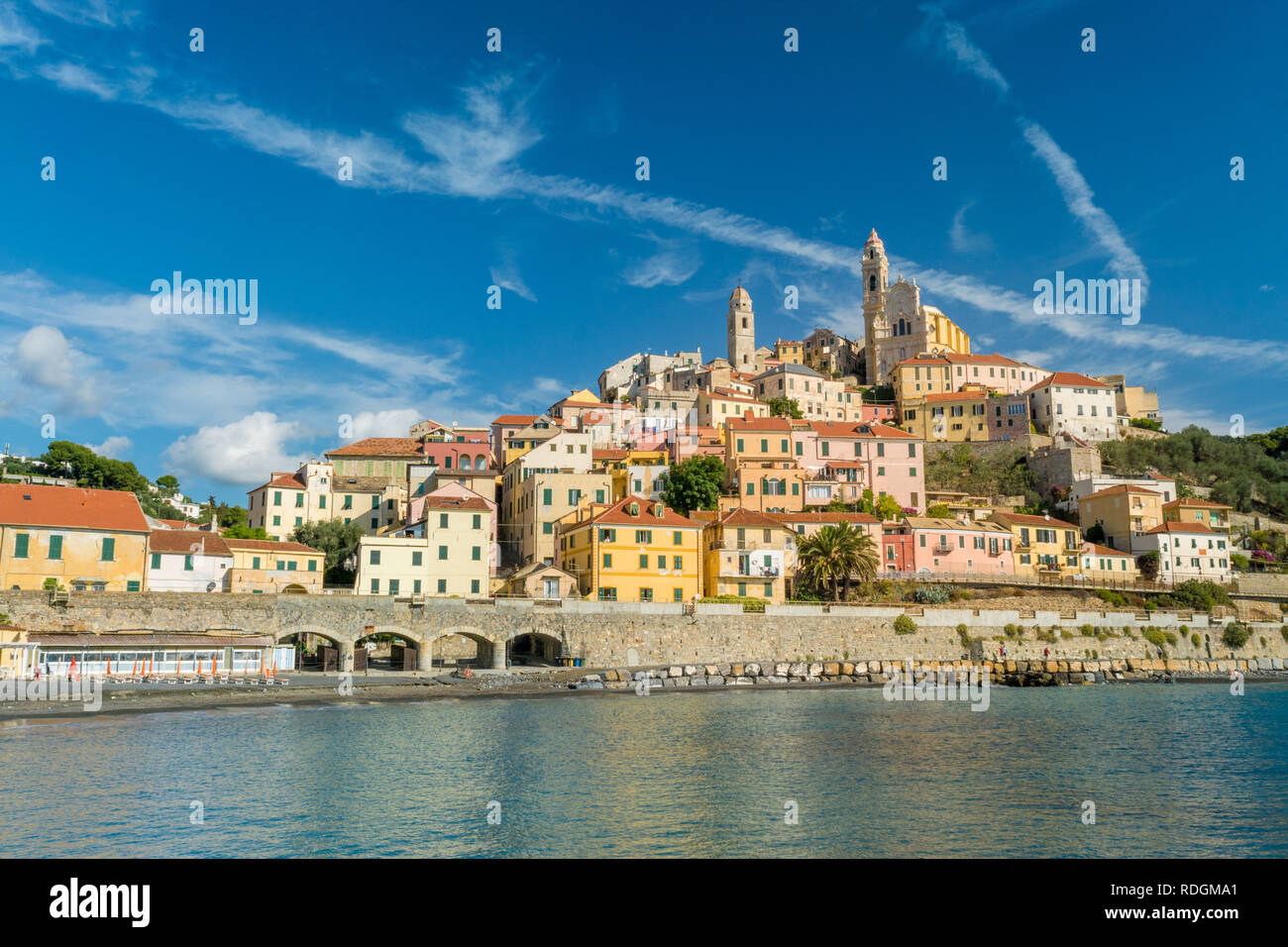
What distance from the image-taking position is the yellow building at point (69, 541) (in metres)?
42.8

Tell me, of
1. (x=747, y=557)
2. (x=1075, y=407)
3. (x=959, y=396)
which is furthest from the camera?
(x=959, y=396)

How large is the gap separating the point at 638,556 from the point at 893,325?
289ft

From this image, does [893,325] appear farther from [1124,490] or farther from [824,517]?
[824,517]

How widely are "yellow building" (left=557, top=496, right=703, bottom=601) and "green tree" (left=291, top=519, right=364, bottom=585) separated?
17195 mm

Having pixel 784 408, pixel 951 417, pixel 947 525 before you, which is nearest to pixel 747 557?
pixel 947 525

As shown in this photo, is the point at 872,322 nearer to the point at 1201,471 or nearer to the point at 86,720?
the point at 1201,471

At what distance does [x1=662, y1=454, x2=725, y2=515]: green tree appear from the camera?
67938 mm

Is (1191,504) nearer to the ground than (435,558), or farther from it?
farther from it

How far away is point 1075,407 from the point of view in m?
100

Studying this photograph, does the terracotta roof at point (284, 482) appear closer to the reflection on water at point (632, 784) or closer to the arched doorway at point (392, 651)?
the arched doorway at point (392, 651)

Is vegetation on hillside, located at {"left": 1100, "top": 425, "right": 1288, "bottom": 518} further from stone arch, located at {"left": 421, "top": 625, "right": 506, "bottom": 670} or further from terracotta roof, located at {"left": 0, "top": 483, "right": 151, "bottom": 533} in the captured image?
terracotta roof, located at {"left": 0, "top": 483, "right": 151, "bottom": 533}

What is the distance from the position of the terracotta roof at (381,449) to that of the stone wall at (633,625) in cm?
3321

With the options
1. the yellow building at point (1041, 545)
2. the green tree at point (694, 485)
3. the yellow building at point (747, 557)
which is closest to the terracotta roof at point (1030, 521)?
the yellow building at point (1041, 545)

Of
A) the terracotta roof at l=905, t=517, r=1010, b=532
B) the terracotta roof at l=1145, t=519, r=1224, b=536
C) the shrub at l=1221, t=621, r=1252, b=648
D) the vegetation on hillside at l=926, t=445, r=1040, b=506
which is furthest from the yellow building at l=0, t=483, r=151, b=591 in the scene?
the terracotta roof at l=1145, t=519, r=1224, b=536
